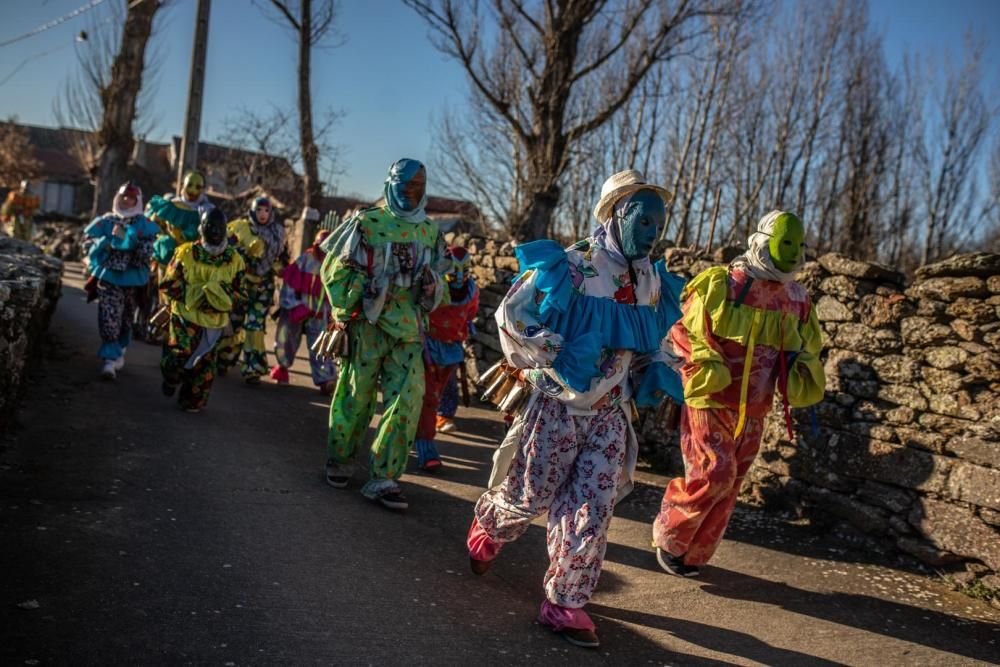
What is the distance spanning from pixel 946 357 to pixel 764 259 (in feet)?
5.12

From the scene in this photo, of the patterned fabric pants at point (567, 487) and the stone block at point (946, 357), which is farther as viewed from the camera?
the stone block at point (946, 357)

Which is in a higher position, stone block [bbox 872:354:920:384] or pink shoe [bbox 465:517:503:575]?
stone block [bbox 872:354:920:384]

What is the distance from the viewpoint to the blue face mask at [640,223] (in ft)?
13.6

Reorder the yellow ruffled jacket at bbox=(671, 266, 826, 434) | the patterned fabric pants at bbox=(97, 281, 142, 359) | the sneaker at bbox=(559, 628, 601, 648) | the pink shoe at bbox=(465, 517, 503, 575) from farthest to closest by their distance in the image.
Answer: the patterned fabric pants at bbox=(97, 281, 142, 359), the yellow ruffled jacket at bbox=(671, 266, 826, 434), the pink shoe at bbox=(465, 517, 503, 575), the sneaker at bbox=(559, 628, 601, 648)

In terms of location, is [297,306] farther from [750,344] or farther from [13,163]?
[13,163]

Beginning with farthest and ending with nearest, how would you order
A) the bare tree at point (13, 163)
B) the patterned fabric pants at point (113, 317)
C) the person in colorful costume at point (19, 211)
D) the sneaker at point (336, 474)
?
1. the bare tree at point (13, 163)
2. the person in colorful costume at point (19, 211)
3. the patterned fabric pants at point (113, 317)
4. the sneaker at point (336, 474)

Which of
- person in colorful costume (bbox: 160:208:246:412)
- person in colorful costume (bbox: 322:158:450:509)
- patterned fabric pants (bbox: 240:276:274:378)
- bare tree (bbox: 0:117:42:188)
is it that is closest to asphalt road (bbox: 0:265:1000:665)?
person in colorful costume (bbox: 322:158:450:509)

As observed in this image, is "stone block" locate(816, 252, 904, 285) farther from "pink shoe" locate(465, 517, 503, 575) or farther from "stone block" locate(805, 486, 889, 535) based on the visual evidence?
"pink shoe" locate(465, 517, 503, 575)

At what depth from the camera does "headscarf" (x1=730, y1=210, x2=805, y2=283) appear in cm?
500

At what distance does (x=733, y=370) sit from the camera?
5.03 meters

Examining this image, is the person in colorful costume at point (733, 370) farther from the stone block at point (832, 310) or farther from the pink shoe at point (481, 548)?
the stone block at point (832, 310)

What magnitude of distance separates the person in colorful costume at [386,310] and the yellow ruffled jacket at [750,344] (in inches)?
67.6

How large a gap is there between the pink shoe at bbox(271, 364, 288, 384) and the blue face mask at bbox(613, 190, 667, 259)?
6.28m

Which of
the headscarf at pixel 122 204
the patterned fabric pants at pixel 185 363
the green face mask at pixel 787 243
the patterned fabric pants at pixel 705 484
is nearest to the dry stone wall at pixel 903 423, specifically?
the patterned fabric pants at pixel 705 484
